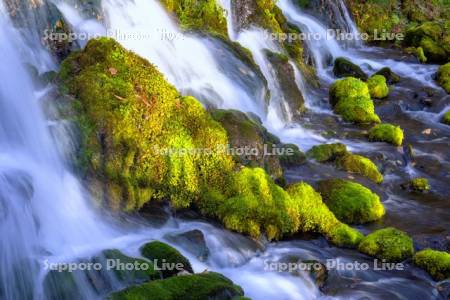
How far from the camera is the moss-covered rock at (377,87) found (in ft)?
59.8

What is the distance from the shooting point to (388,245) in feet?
30.4

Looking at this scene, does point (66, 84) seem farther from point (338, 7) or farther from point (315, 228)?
point (338, 7)

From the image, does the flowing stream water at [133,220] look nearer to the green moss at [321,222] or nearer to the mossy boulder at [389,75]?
the green moss at [321,222]

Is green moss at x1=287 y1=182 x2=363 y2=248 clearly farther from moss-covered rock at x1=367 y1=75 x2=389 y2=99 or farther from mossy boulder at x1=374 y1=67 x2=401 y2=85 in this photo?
mossy boulder at x1=374 y1=67 x2=401 y2=85

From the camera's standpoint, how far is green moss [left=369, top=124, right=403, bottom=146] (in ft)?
47.3

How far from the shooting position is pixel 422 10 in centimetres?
2984

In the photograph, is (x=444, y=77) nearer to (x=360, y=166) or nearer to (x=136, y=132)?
(x=360, y=166)

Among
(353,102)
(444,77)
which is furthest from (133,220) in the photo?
(444,77)

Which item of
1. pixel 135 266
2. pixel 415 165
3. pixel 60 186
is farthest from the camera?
Answer: pixel 415 165

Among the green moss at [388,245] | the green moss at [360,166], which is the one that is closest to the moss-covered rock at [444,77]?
the green moss at [360,166]

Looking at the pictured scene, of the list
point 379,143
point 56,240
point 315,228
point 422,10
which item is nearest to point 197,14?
point 379,143

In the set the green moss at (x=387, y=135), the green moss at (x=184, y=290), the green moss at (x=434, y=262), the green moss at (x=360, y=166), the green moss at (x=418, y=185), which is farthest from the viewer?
the green moss at (x=387, y=135)

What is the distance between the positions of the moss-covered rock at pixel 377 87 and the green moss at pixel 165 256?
1212cm

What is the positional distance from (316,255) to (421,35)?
17.9 meters
